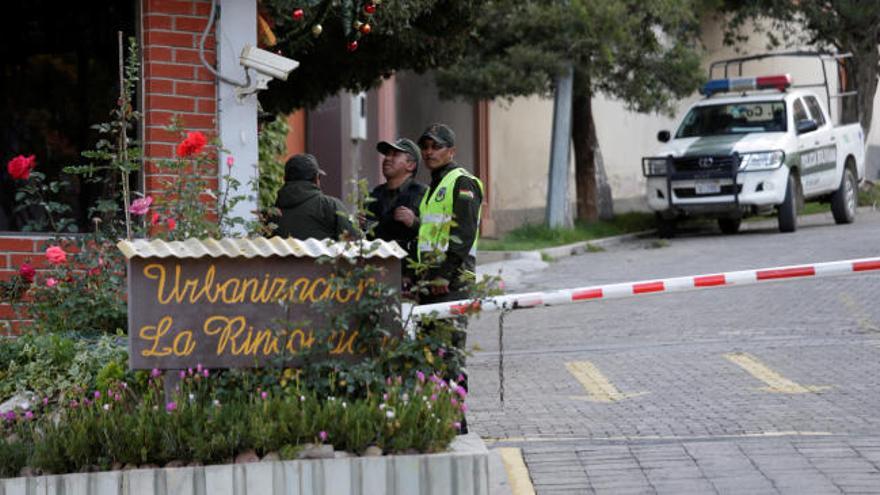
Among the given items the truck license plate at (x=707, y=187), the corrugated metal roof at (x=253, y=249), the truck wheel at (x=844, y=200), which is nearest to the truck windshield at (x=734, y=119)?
the truck license plate at (x=707, y=187)

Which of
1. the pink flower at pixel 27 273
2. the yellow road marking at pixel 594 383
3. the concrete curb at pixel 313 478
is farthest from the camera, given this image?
→ the yellow road marking at pixel 594 383

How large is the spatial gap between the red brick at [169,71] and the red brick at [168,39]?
12 centimetres

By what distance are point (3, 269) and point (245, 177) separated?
1598mm

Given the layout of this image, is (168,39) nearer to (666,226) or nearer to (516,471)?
(516,471)

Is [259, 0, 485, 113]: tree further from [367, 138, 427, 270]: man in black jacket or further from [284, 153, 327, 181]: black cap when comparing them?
[367, 138, 427, 270]: man in black jacket

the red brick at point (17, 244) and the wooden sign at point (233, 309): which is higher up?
the red brick at point (17, 244)

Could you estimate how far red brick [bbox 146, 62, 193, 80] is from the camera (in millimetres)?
9906

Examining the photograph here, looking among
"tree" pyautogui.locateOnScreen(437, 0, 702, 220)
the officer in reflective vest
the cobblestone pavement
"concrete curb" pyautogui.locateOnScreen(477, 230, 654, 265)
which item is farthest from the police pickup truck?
the officer in reflective vest

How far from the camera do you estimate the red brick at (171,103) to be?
9914 mm

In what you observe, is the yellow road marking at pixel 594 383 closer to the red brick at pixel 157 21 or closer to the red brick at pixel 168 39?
the red brick at pixel 168 39

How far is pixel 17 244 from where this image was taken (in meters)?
9.77

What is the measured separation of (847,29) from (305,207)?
73.8 feet

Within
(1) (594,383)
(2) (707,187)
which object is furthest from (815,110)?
(1) (594,383)

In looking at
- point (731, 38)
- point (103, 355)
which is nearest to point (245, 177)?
point (103, 355)
